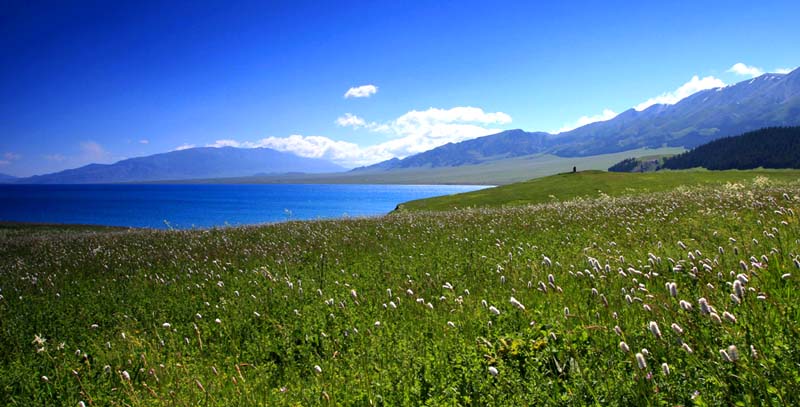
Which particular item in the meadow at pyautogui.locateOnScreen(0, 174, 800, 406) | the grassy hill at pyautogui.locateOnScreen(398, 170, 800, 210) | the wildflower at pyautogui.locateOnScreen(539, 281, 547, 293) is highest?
the wildflower at pyautogui.locateOnScreen(539, 281, 547, 293)

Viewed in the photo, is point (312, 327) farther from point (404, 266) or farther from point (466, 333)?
point (404, 266)

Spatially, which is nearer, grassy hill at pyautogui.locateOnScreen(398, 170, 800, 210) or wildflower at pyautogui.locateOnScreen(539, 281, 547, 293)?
wildflower at pyautogui.locateOnScreen(539, 281, 547, 293)

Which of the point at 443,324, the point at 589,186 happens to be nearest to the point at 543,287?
the point at 443,324

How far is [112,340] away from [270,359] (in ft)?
11.0

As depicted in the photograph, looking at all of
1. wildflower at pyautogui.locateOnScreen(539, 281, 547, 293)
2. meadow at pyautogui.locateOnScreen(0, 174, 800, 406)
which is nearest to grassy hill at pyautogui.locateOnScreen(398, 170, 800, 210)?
meadow at pyautogui.locateOnScreen(0, 174, 800, 406)

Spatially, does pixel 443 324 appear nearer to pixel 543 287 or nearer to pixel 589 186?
pixel 543 287

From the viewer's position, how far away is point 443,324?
604 centimetres

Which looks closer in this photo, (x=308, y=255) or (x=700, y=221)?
(x=700, y=221)

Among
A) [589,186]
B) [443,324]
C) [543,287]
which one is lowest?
[589,186]

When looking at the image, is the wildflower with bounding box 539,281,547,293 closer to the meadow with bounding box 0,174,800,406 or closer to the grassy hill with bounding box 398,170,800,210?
the meadow with bounding box 0,174,800,406

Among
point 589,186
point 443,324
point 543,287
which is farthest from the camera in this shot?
point 589,186

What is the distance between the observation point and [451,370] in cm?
461

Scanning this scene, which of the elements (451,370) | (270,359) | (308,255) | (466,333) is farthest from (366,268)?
(451,370)

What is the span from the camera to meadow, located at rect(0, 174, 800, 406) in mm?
3780
